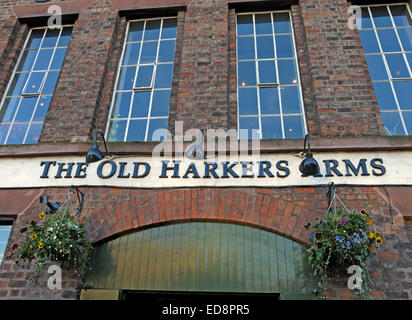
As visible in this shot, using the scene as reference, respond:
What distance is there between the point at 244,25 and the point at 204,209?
158 inches

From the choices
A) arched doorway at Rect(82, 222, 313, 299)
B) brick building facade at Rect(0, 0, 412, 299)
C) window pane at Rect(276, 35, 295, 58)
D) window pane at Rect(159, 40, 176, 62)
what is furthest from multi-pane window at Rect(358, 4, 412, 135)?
window pane at Rect(159, 40, 176, 62)

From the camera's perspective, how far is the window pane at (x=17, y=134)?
6391mm

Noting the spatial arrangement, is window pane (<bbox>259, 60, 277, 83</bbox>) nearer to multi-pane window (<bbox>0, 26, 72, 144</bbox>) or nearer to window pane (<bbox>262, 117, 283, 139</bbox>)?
window pane (<bbox>262, 117, 283, 139</bbox>)

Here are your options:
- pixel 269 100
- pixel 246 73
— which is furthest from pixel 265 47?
pixel 269 100

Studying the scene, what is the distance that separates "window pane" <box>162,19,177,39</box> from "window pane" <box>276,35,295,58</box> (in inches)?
79.7

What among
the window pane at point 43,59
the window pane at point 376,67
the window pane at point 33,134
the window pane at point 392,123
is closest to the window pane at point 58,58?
the window pane at point 43,59

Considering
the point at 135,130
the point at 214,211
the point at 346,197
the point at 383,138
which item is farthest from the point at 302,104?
the point at 135,130

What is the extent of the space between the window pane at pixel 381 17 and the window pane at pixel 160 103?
4.13 meters

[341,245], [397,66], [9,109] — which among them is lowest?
[341,245]

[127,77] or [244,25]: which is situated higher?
[244,25]

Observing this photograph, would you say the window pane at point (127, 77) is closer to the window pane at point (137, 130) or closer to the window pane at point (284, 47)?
the window pane at point (137, 130)

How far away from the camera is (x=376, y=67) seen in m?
6.41

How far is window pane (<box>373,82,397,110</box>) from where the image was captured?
6.01m

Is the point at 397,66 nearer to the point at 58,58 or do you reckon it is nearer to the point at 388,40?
the point at 388,40
